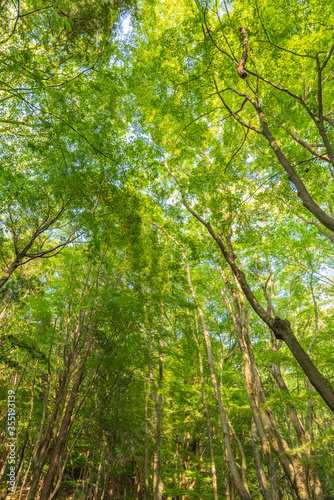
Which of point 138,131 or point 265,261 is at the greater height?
point 138,131

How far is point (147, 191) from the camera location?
409 inches

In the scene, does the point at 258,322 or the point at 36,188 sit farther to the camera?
the point at 258,322

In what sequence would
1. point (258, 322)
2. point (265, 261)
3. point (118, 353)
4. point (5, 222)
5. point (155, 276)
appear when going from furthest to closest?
point (258, 322), point (265, 261), point (155, 276), point (118, 353), point (5, 222)

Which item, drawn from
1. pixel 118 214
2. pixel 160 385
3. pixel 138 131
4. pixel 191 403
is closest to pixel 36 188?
pixel 118 214

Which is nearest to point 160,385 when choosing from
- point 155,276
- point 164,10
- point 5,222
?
point 155,276

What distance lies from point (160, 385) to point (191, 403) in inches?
68.6

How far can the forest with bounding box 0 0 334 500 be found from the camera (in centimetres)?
472

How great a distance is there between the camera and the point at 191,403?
9180mm

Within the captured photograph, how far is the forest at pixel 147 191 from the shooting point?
4.72m

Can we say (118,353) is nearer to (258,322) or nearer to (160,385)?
(160,385)

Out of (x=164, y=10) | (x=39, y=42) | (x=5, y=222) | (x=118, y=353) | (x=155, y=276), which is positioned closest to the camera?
(x=39, y=42)

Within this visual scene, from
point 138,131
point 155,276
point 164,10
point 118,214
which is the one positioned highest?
point 164,10

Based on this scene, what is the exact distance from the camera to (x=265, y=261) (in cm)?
1140

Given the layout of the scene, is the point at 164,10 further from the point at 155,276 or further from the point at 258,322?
the point at 258,322
